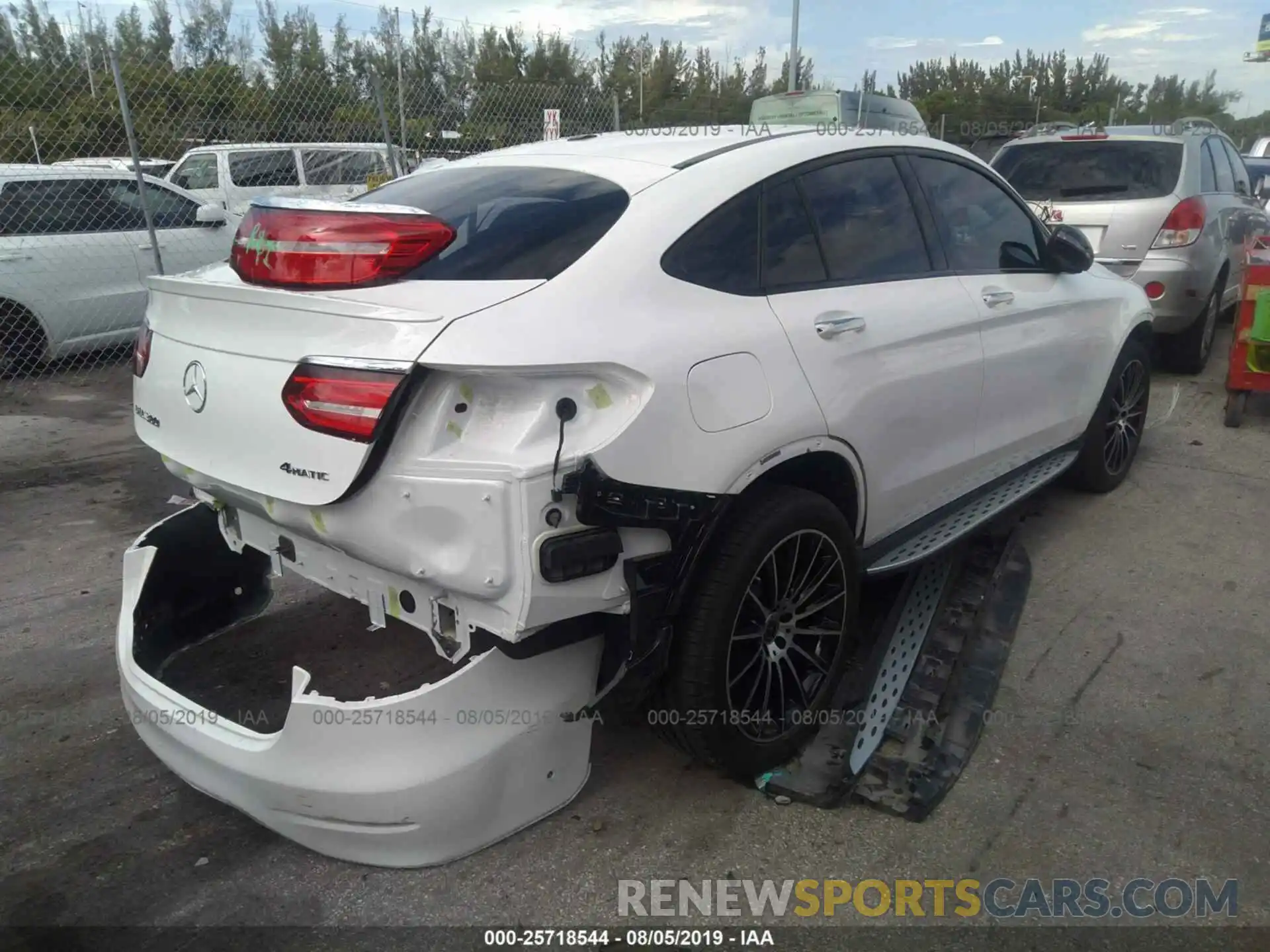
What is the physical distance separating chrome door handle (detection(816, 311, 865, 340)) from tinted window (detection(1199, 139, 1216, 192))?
570 cm

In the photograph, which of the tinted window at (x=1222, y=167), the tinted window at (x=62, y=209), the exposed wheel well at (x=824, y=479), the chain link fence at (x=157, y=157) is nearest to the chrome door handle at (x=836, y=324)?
the exposed wheel well at (x=824, y=479)

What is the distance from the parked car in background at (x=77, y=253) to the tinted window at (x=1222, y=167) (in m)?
8.14

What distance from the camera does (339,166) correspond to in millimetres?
10492

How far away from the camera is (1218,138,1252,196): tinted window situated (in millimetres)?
8367

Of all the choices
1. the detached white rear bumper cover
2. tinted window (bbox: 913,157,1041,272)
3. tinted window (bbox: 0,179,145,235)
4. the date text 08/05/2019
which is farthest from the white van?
the date text 08/05/2019

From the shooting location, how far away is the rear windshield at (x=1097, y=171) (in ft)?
23.4

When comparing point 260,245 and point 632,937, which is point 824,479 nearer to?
point 632,937

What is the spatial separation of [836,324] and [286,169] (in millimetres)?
9196

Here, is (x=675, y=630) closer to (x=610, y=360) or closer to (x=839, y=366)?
(x=610, y=360)

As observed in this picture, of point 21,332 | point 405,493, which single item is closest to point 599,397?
point 405,493

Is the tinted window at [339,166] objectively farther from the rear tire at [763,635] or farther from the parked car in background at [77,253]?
the rear tire at [763,635]

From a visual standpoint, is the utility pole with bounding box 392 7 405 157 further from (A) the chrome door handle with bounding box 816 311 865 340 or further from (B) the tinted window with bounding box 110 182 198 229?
(A) the chrome door handle with bounding box 816 311 865 340

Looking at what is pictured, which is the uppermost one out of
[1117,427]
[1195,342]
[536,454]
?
[536,454]

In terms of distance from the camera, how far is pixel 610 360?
225 centimetres
